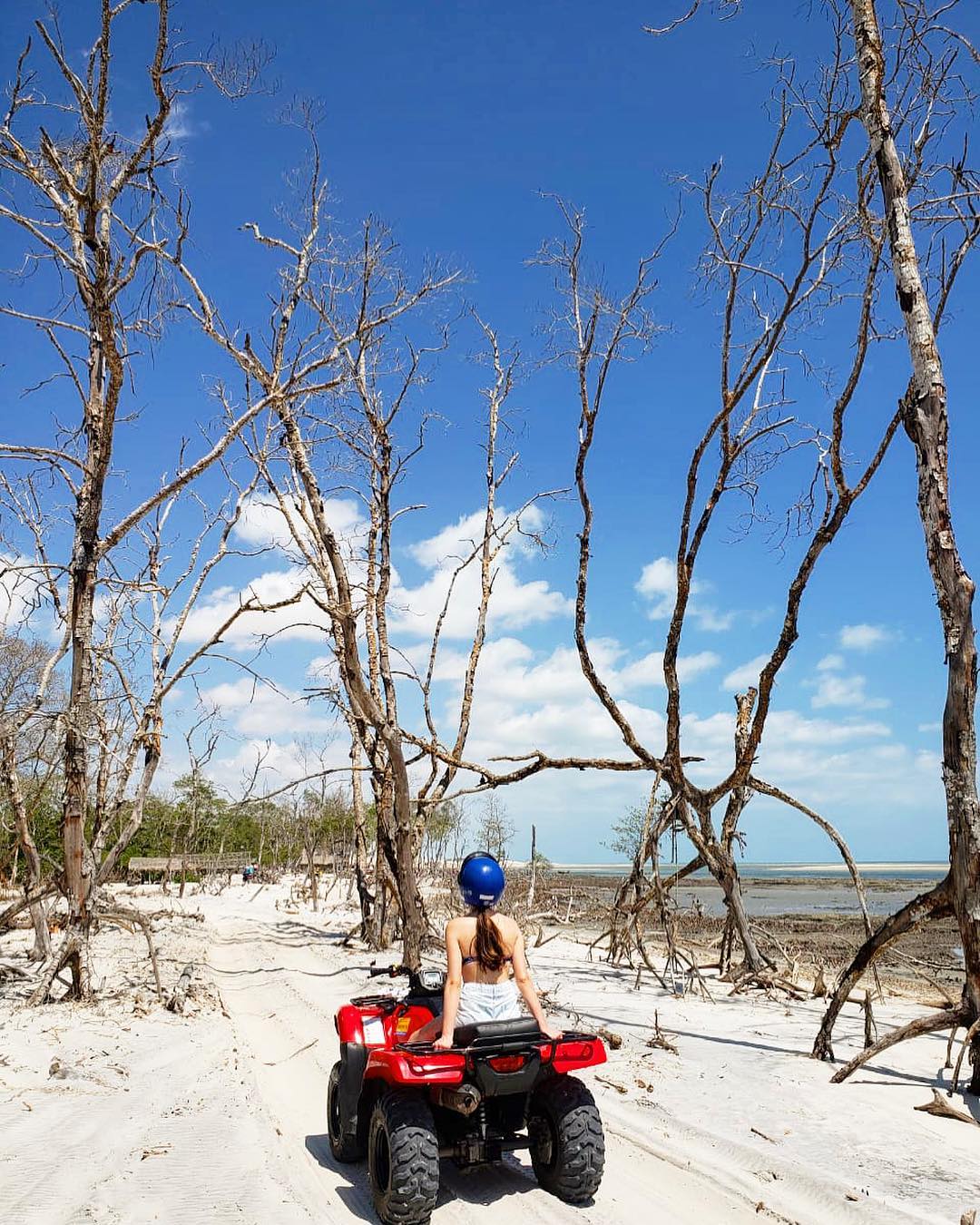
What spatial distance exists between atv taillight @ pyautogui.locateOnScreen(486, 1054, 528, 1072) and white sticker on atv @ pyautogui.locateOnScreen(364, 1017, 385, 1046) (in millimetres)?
996

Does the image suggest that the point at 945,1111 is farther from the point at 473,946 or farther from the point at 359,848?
the point at 359,848

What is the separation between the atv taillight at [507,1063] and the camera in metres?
3.53

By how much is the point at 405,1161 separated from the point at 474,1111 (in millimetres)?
323

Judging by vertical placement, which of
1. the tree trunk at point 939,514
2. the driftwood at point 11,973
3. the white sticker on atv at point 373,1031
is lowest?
the driftwood at point 11,973

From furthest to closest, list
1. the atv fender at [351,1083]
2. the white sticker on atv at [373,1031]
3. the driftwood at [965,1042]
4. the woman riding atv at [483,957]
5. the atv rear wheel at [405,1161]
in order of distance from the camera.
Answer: the driftwood at [965,1042] → the white sticker on atv at [373,1031] → the atv fender at [351,1083] → the woman riding atv at [483,957] → the atv rear wheel at [405,1161]

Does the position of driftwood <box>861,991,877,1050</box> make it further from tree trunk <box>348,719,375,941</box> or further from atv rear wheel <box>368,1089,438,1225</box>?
tree trunk <box>348,719,375,941</box>

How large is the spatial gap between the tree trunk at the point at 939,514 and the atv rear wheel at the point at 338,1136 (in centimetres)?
358

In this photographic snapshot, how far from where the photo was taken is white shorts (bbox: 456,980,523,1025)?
151 inches

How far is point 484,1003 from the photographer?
385cm

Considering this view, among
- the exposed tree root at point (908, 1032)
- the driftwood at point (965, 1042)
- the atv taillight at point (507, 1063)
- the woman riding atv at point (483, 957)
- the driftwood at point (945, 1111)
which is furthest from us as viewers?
the exposed tree root at point (908, 1032)

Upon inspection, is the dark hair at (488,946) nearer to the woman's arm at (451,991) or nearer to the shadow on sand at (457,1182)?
the woman's arm at (451,991)

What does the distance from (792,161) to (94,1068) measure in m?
9.01

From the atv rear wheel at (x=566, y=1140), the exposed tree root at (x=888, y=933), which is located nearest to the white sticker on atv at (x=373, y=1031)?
the atv rear wheel at (x=566, y=1140)

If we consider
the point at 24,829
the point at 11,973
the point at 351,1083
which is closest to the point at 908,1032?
the point at 351,1083
